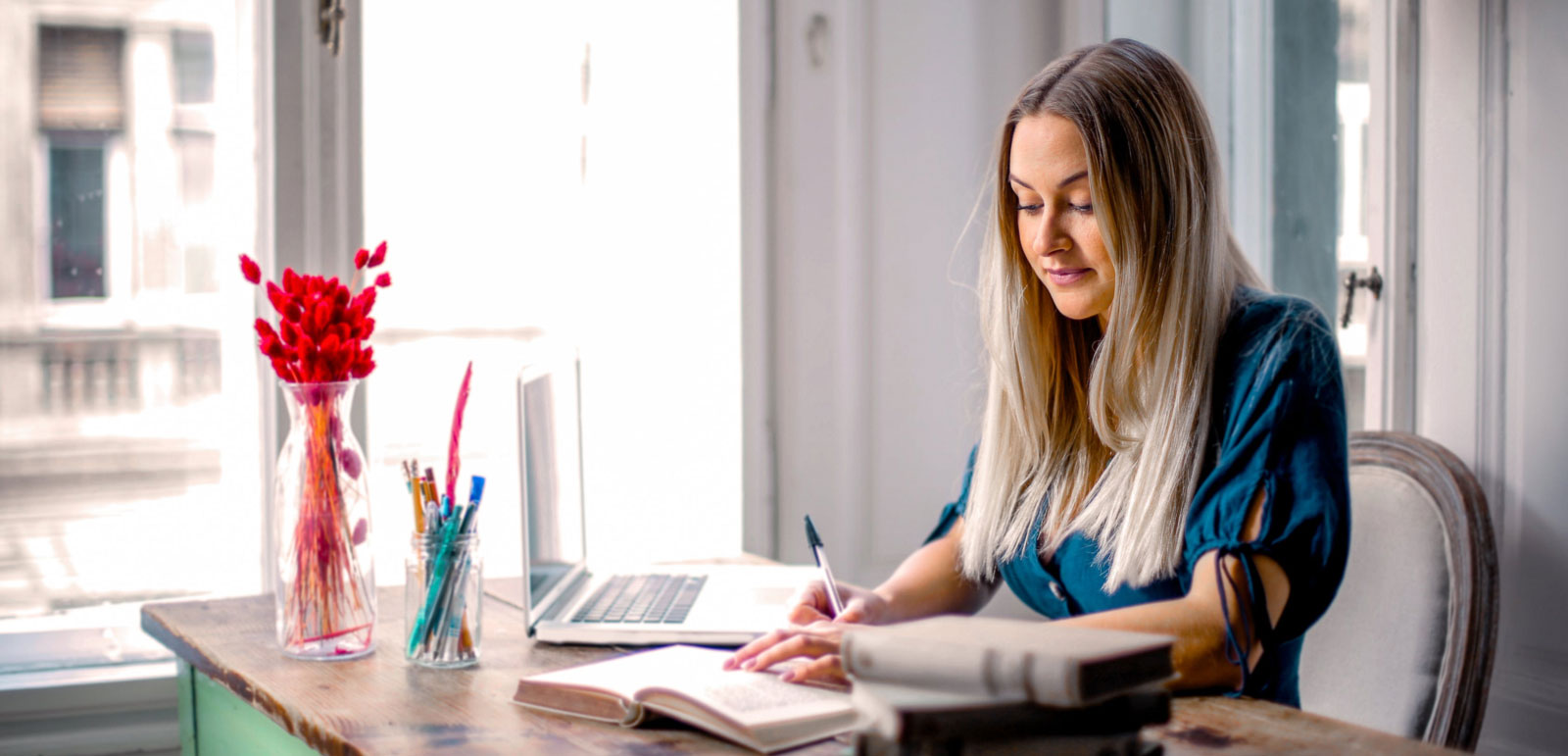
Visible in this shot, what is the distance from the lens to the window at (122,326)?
2.03m

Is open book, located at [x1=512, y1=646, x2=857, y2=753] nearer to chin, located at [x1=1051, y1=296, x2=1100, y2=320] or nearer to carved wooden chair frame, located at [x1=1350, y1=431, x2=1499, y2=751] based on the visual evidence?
chin, located at [x1=1051, y1=296, x2=1100, y2=320]

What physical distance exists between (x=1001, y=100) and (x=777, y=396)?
0.86m

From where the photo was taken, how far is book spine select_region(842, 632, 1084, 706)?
2.25 ft

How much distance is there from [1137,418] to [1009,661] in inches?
27.7

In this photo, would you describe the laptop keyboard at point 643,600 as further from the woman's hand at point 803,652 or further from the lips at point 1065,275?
the lips at point 1065,275

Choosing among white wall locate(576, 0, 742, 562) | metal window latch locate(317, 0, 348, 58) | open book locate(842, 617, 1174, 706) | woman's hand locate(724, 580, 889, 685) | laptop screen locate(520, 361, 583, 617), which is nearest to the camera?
open book locate(842, 617, 1174, 706)

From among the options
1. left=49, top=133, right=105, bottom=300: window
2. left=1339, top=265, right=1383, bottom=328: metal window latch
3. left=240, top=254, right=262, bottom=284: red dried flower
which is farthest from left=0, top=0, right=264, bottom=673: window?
left=1339, top=265, right=1383, bottom=328: metal window latch

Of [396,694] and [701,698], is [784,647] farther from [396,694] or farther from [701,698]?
[396,694]

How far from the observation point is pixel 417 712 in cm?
106

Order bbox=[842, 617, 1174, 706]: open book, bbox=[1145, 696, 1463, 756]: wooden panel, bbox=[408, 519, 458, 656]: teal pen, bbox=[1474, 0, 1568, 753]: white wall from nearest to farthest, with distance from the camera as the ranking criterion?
1. bbox=[842, 617, 1174, 706]: open book
2. bbox=[1145, 696, 1463, 756]: wooden panel
3. bbox=[408, 519, 458, 656]: teal pen
4. bbox=[1474, 0, 1568, 753]: white wall

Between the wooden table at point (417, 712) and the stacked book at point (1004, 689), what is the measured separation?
21 centimetres

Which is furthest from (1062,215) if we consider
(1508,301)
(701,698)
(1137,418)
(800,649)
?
(1508,301)

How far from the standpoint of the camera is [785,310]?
2654 millimetres

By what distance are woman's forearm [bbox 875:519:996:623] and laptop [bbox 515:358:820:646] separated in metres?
0.12
